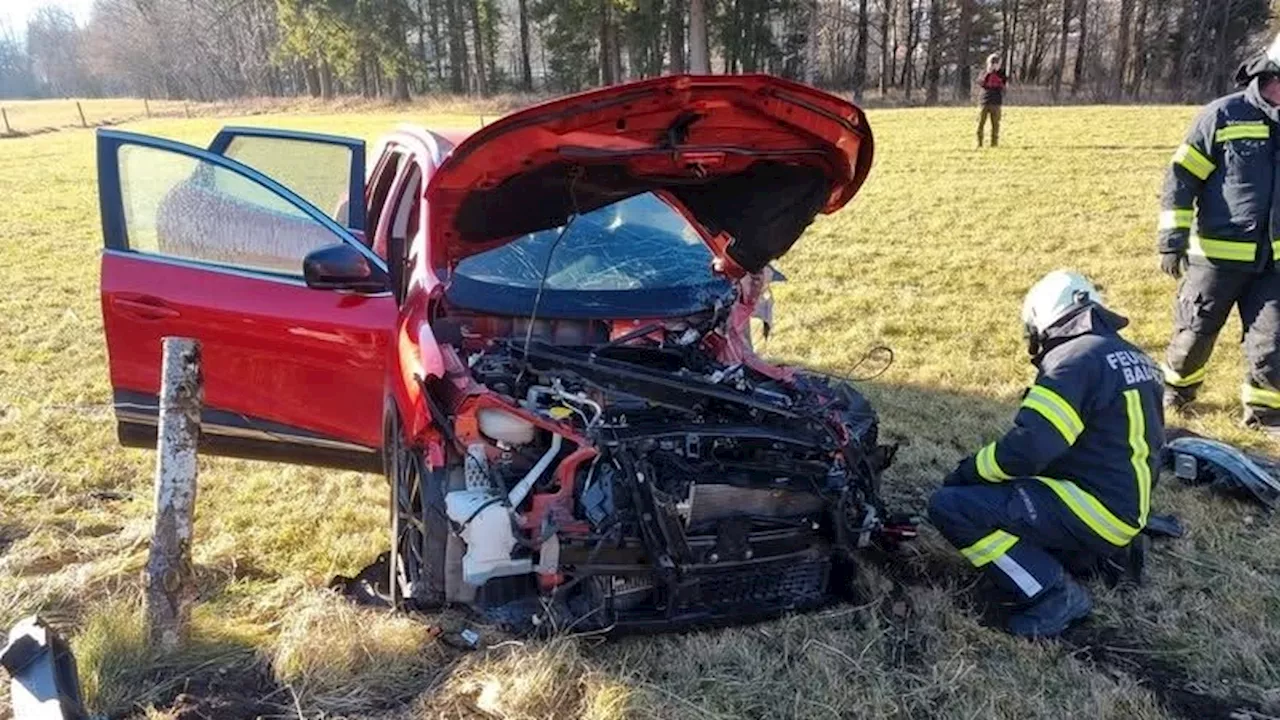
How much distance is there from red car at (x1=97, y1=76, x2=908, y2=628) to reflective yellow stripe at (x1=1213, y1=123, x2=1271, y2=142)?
2.80 metres

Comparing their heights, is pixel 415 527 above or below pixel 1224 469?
above

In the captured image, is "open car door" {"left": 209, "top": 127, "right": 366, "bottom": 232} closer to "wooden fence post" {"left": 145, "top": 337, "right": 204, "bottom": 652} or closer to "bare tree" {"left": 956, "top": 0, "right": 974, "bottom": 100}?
"wooden fence post" {"left": 145, "top": 337, "right": 204, "bottom": 652}

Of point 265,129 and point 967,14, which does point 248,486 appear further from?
point 967,14

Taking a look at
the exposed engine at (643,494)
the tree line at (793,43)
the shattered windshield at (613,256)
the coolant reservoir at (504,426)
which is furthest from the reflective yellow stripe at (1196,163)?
the tree line at (793,43)

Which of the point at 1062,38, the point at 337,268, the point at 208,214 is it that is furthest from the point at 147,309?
the point at 1062,38

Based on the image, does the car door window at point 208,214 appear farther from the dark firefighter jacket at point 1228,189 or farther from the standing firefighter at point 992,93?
the standing firefighter at point 992,93

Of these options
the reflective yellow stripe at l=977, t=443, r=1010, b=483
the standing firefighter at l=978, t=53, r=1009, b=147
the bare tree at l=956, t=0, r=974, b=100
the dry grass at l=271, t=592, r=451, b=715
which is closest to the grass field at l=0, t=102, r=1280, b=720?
the dry grass at l=271, t=592, r=451, b=715

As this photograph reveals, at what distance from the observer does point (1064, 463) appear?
3412 mm

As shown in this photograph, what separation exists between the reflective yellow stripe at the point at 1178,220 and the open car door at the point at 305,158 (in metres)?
4.29

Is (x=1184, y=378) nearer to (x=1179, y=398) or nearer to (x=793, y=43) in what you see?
(x=1179, y=398)

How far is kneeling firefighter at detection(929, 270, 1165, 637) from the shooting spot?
10.6 feet

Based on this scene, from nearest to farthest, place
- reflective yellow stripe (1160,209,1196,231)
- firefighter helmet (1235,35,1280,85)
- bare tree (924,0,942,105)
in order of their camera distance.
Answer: firefighter helmet (1235,35,1280,85) → reflective yellow stripe (1160,209,1196,231) → bare tree (924,0,942,105)

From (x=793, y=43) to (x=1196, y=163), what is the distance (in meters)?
39.2

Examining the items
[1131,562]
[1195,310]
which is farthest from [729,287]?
[1195,310]
